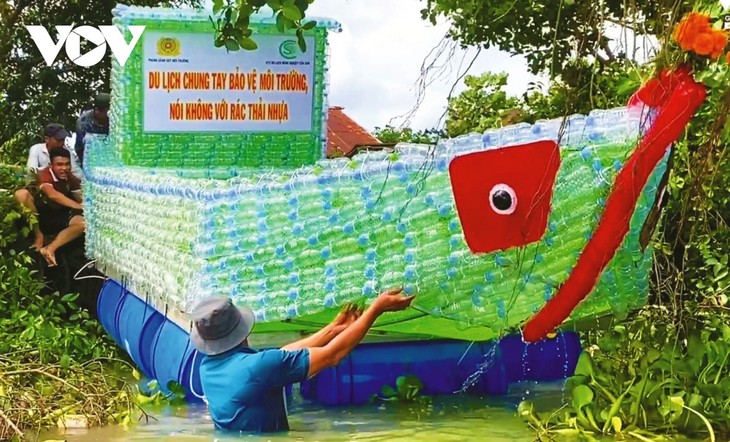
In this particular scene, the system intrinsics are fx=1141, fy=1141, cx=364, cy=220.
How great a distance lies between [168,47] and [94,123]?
5.60ft

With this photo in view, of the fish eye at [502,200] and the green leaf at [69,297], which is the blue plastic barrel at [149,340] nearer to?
the green leaf at [69,297]

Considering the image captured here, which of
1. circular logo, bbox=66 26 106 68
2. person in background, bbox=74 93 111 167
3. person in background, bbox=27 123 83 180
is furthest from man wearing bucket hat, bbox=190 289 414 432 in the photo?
circular logo, bbox=66 26 106 68

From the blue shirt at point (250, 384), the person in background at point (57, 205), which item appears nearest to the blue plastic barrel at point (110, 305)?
the person in background at point (57, 205)

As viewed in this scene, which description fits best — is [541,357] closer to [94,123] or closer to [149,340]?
[149,340]

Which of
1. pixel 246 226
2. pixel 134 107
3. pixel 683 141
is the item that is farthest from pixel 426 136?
pixel 246 226

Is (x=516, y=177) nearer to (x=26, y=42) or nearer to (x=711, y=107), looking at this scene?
(x=711, y=107)

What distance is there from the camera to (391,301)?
568cm

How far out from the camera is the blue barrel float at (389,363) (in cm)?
635

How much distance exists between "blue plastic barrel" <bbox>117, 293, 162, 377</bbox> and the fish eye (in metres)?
2.47

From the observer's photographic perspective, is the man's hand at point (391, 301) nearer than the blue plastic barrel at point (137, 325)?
Yes

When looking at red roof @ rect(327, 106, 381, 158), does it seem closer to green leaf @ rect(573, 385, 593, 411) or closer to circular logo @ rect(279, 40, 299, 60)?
circular logo @ rect(279, 40, 299, 60)

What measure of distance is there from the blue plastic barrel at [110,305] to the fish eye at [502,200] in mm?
3402

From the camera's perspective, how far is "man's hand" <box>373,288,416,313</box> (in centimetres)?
566

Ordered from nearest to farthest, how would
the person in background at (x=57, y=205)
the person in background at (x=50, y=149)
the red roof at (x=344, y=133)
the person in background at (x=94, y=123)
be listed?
the person in background at (x=57, y=205) < the person in background at (x=50, y=149) < the person in background at (x=94, y=123) < the red roof at (x=344, y=133)
